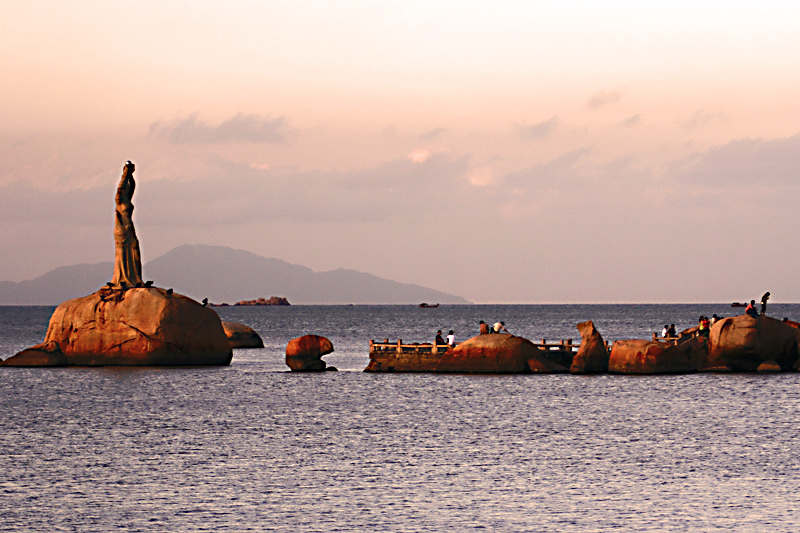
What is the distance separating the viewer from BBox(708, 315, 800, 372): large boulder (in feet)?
191

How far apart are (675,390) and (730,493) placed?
2720 centimetres

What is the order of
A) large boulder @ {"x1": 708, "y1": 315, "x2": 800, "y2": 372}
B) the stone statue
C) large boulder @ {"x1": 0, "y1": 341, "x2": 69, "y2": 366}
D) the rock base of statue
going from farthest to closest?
large boulder @ {"x1": 0, "y1": 341, "x2": 69, "y2": 366} → the stone statue → the rock base of statue → large boulder @ {"x1": 708, "y1": 315, "x2": 800, "y2": 372}

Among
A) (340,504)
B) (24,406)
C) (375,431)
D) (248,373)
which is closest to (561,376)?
(248,373)

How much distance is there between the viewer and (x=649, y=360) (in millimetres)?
59125

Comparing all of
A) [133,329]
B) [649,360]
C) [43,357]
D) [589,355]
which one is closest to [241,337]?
[43,357]

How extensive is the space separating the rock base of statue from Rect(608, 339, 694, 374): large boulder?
22.9m

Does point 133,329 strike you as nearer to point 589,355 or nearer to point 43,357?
point 43,357

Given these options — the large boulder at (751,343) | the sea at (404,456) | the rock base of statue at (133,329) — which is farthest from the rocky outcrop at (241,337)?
the large boulder at (751,343)

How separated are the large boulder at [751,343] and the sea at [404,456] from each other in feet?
5.12

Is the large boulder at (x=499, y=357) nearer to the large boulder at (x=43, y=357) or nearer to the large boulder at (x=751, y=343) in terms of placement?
the large boulder at (x=751, y=343)

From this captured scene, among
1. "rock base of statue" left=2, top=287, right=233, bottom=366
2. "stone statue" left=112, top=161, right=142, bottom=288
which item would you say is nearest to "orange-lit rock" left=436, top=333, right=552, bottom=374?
"rock base of statue" left=2, top=287, right=233, bottom=366

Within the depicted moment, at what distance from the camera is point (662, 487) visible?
27250 millimetres

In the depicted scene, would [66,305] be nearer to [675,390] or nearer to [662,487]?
[675,390]

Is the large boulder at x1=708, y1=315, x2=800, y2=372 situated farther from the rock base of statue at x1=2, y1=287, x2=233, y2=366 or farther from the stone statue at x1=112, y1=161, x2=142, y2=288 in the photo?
the stone statue at x1=112, y1=161, x2=142, y2=288
